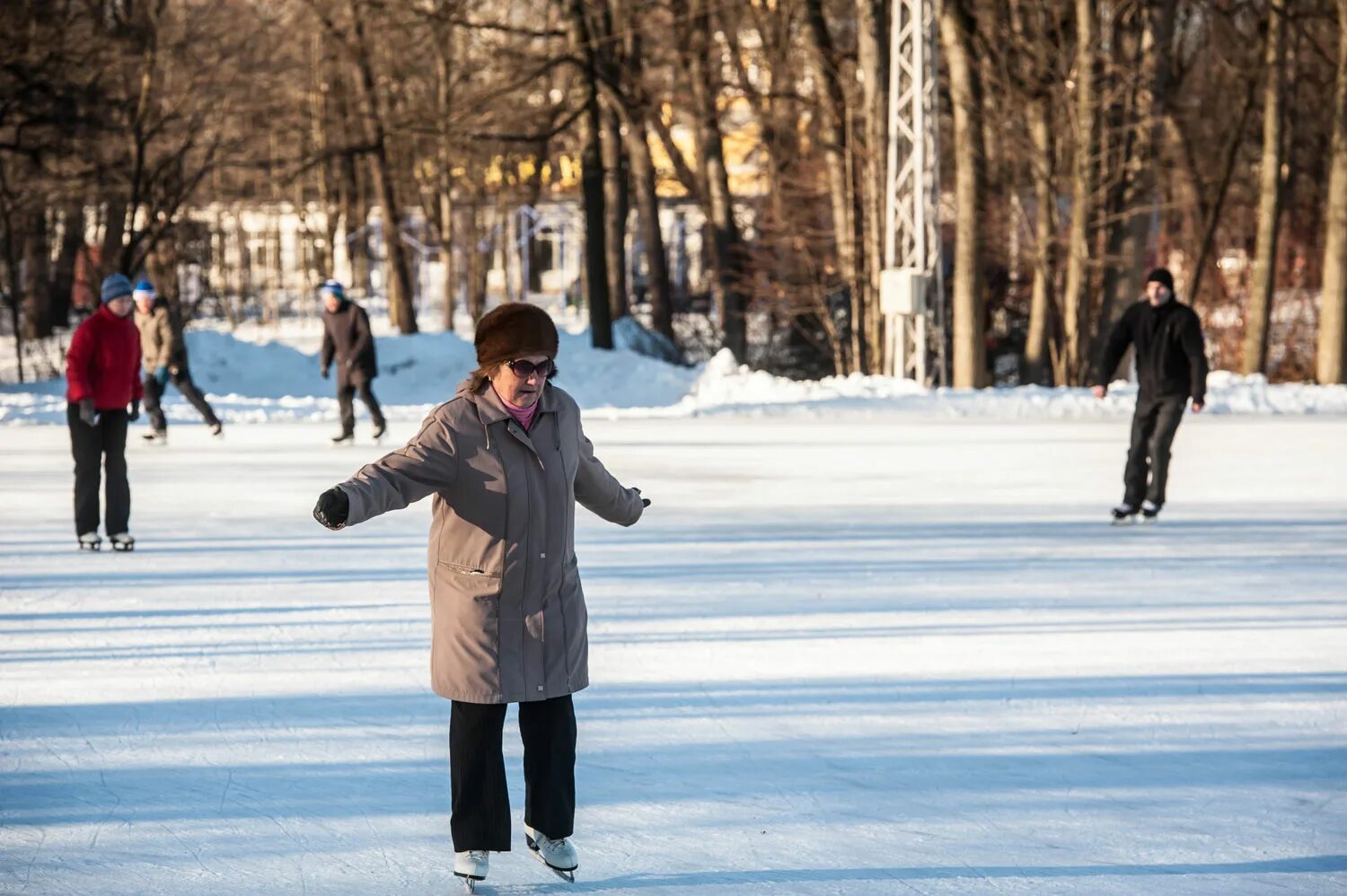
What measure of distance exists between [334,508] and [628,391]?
22.2m

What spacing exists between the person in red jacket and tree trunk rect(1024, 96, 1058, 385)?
66.4 ft

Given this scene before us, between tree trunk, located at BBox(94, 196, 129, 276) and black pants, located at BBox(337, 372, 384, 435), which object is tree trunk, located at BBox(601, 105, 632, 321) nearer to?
tree trunk, located at BBox(94, 196, 129, 276)

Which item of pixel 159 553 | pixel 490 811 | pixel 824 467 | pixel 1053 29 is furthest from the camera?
pixel 1053 29

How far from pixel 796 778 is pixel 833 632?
2455 millimetres

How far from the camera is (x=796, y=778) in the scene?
537 centimetres

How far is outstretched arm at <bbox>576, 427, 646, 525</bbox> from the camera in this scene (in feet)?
14.2

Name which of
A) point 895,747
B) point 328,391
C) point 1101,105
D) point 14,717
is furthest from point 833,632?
point 328,391

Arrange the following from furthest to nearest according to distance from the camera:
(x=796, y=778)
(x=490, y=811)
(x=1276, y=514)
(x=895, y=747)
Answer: (x=1276, y=514) → (x=895, y=747) → (x=796, y=778) → (x=490, y=811)

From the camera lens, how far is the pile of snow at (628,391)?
71.1ft

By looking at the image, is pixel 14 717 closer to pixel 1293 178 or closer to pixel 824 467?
pixel 824 467

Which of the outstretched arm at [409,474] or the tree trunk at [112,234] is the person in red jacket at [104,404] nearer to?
the outstretched arm at [409,474]

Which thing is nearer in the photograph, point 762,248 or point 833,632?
point 833,632

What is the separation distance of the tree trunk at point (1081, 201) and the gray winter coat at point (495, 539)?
76.2 feet

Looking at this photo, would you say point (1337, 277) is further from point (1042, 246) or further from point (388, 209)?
point (388, 209)
